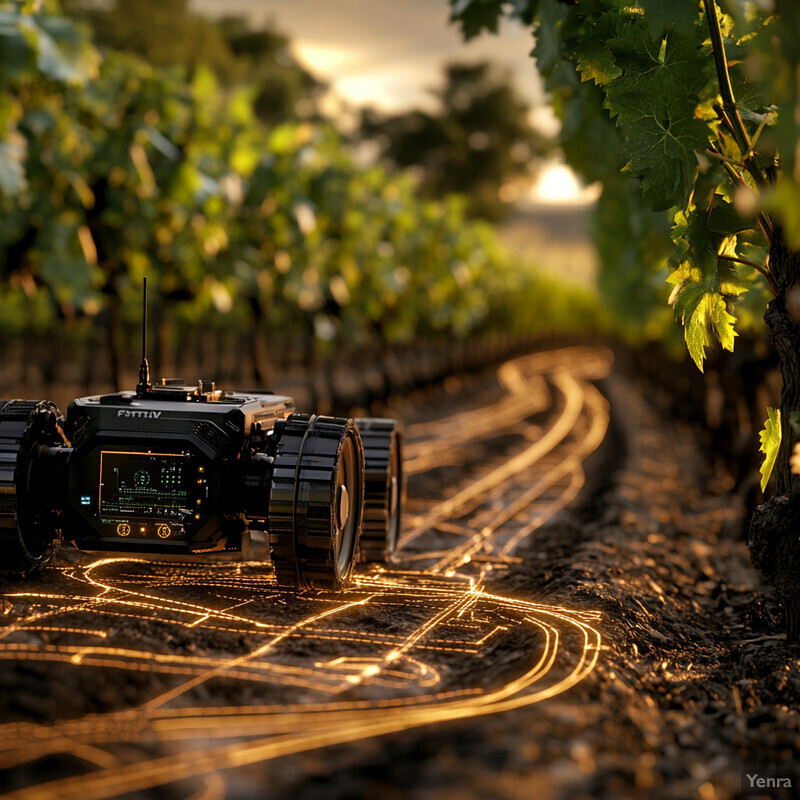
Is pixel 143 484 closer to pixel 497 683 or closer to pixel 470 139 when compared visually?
pixel 497 683

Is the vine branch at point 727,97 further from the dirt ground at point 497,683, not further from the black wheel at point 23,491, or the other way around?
the black wheel at point 23,491

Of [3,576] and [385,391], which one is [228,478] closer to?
[3,576]

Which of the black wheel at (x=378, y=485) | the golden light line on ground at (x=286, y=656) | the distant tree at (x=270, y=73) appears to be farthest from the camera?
the distant tree at (x=270, y=73)

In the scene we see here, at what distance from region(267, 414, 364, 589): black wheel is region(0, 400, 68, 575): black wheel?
132 cm

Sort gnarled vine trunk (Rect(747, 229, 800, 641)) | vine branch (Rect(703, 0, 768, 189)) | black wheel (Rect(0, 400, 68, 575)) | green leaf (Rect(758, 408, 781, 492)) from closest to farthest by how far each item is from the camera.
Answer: vine branch (Rect(703, 0, 768, 189))
gnarled vine trunk (Rect(747, 229, 800, 641))
green leaf (Rect(758, 408, 781, 492))
black wheel (Rect(0, 400, 68, 575))

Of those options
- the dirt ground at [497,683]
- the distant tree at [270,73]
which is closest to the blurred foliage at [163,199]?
the dirt ground at [497,683]

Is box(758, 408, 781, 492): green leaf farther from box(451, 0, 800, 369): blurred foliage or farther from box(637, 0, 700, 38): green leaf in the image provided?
box(637, 0, 700, 38): green leaf

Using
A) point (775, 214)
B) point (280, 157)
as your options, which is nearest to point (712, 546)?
point (775, 214)

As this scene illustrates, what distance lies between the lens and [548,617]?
16.8 ft

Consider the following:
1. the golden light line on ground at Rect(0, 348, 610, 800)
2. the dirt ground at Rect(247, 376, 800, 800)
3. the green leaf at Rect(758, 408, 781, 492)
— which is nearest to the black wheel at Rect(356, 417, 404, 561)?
the golden light line on ground at Rect(0, 348, 610, 800)

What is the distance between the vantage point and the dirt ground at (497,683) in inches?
120

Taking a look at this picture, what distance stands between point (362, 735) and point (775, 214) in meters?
3.18

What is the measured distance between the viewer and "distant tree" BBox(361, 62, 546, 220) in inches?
2704

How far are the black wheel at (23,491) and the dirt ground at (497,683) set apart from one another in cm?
21
